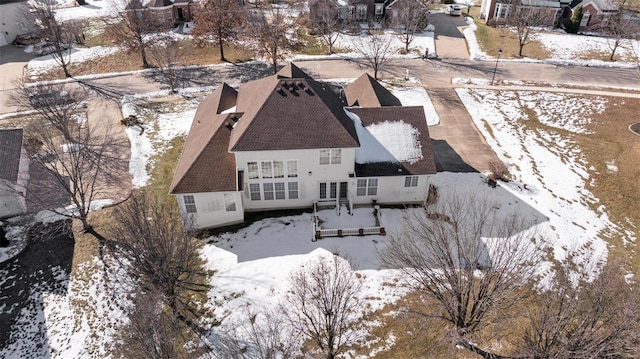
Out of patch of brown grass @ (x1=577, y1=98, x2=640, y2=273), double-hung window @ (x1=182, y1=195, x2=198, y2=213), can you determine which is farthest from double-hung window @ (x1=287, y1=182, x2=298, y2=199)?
patch of brown grass @ (x1=577, y1=98, x2=640, y2=273)

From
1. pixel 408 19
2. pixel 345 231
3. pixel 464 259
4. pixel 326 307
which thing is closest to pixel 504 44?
pixel 408 19

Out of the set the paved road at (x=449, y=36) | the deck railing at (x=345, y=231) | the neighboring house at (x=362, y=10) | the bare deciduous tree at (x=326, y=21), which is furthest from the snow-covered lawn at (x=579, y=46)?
the deck railing at (x=345, y=231)

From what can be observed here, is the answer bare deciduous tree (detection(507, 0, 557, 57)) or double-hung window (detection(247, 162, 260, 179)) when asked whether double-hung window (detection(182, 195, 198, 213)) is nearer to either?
double-hung window (detection(247, 162, 260, 179))

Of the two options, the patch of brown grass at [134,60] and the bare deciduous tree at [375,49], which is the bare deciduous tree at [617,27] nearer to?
the bare deciduous tree at [375,49]

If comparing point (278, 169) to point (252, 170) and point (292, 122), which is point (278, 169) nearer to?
point (252, 170)

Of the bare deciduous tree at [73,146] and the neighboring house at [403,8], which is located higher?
the neighboring house at [403,8]

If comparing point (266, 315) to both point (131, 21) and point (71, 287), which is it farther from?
point (131, 21)

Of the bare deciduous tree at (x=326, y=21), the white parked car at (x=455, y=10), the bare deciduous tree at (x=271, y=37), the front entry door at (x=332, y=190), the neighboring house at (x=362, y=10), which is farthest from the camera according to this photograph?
the white parked car at (x=455, y=10)
